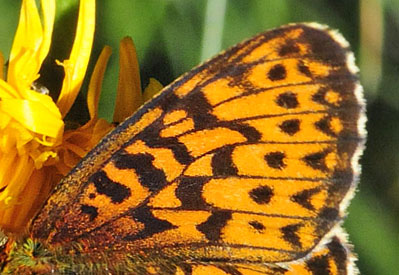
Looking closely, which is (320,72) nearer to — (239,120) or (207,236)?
(239,120)

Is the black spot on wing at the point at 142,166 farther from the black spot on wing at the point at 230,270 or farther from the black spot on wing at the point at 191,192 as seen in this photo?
the black spot on wing at the point at 230,270

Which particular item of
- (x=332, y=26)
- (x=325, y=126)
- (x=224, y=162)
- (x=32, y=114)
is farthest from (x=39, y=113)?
(x=332, y=26)

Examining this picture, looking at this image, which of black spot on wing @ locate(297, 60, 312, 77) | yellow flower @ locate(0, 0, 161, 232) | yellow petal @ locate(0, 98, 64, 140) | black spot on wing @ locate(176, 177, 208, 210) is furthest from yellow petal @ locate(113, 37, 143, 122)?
black spot on wing @ locate(297, 60, 312, 77)

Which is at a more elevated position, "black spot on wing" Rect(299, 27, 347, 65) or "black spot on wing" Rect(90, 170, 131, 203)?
"black spot on wing" Rect(299, 27, 347, 65)

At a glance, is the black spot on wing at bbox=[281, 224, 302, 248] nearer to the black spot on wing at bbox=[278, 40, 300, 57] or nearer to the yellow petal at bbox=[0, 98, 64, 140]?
the black spot on wing at bbox=[278, 40, 300, 57]

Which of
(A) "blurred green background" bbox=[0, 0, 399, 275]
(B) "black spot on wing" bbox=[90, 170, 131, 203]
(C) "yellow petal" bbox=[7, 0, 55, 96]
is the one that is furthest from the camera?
(A) "blurred green background" bbox=[0, 0, 399, 275]

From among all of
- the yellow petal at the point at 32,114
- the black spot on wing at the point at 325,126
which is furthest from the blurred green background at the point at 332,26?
the black spot on wing at the point at 325,126
